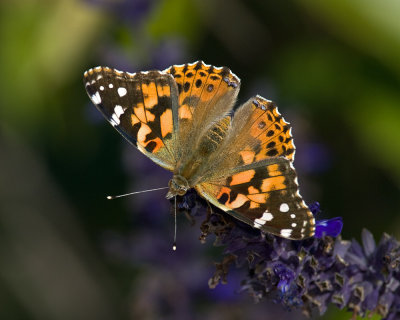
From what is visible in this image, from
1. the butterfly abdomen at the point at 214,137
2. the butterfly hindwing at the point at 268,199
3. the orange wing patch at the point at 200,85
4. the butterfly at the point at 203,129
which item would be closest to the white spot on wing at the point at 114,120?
the butterfly at the point at 203,129

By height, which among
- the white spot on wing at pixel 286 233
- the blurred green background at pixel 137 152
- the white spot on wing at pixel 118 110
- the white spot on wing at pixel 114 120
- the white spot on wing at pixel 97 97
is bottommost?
the blurred green background at pixel 137 152

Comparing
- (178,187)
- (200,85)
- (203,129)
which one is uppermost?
(200,85)

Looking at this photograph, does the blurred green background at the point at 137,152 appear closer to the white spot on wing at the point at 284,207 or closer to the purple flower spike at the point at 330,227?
the purple flower spike at the point at 330,227

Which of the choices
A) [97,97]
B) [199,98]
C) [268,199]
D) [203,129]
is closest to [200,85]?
[199,98]

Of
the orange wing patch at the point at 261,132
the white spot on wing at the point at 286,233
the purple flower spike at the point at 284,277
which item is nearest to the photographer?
the white spot on wing at the point at 286,233

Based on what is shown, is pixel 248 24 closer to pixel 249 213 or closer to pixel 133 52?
pixel 133 52

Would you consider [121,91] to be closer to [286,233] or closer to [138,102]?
[138,102]

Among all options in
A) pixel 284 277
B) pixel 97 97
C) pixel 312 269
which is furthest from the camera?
pixel 97 97
